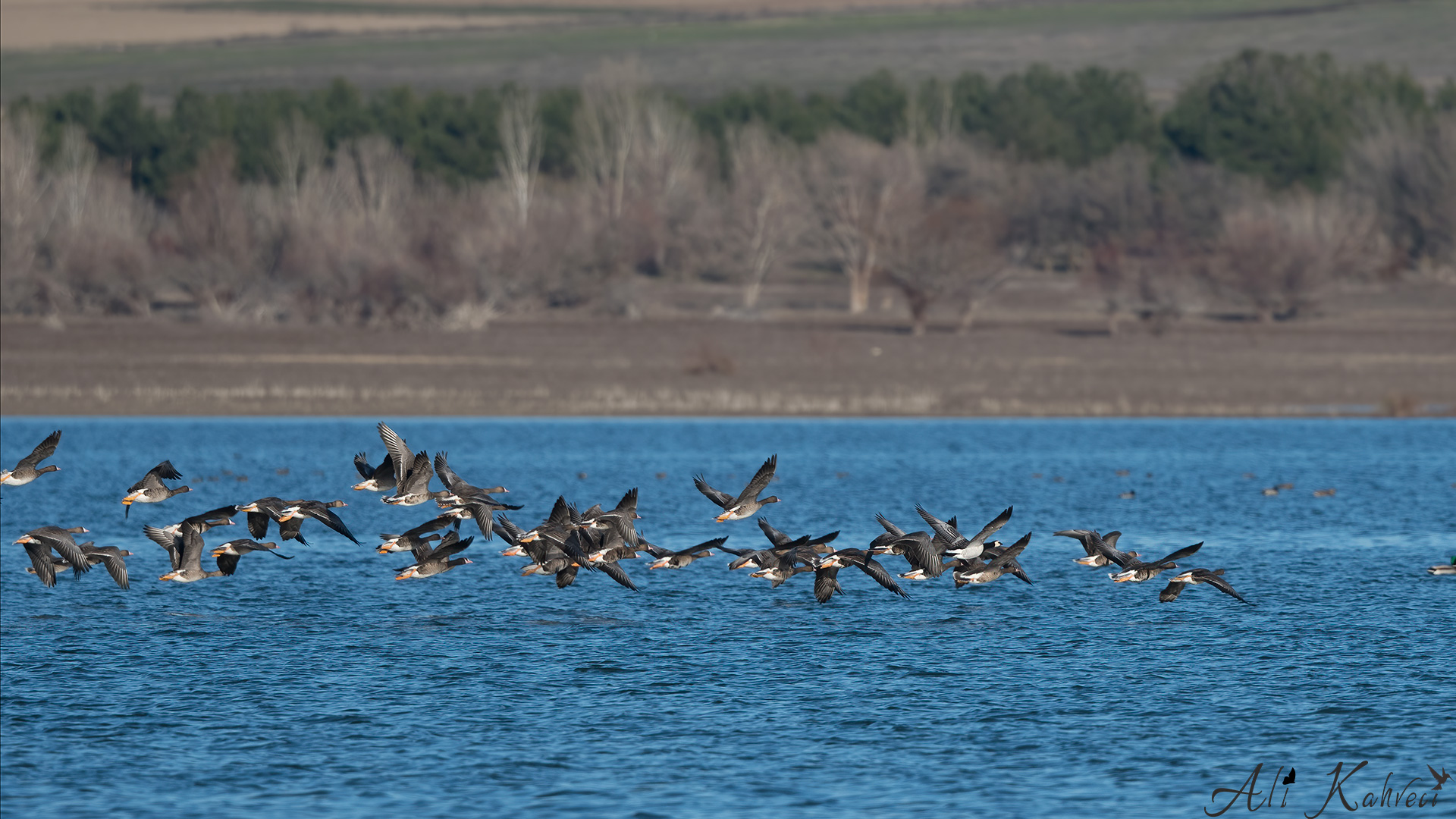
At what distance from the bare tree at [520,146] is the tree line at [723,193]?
0.50 m

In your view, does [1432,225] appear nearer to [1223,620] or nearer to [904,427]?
[904,427]

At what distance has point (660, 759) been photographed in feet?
66.1

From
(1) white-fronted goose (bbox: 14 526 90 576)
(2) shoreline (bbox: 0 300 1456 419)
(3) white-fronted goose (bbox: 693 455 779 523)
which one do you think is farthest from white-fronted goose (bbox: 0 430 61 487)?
(2) shoreline (bbox: 0 300 1456 419)

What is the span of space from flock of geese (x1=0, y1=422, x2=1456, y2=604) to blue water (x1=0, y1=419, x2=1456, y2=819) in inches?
66.2

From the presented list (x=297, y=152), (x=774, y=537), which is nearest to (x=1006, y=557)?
(x=774, y=537)

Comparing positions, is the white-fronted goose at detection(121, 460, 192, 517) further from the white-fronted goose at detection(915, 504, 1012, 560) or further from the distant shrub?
the distant shrub

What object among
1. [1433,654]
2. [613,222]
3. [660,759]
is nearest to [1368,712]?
[1433,654]

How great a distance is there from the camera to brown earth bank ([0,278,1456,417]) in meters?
61.1

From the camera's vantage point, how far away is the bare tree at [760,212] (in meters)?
99.4

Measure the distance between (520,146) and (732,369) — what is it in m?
51.7

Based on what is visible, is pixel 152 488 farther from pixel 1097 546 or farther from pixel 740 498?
pixel 1097 546

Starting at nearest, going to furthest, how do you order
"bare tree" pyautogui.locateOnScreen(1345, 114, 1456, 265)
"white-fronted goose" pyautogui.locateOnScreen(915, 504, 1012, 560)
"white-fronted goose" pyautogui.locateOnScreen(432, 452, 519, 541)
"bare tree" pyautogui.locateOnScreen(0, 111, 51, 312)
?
"white-fronted goose" pyautogui.locateOnScreen(432, 452, 519, 541) < "white-fronted goose" pyautogui.locateOnScreen(915, 504, 1012, 560) < "bare tree" pyautogui.locateOnScreen(0, 111, 51, 312) < "bare tree" pyautogui.locateOnScreen(1345, 114, 1456, 265)

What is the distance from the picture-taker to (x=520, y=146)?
380ft

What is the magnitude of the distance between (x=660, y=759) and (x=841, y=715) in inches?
115
